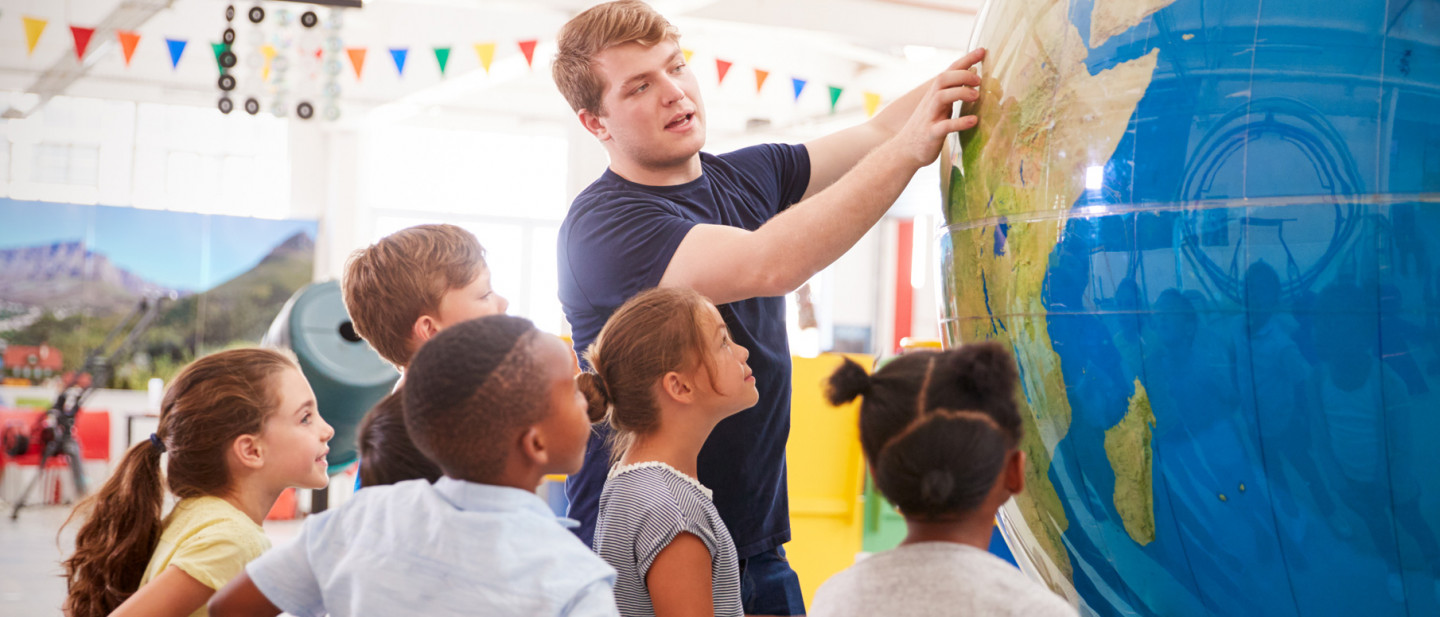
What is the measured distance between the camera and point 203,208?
40.4 feet

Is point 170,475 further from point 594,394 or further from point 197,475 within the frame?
point 594,394

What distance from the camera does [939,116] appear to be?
156cm

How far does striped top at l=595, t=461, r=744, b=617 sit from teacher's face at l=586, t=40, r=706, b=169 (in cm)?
56

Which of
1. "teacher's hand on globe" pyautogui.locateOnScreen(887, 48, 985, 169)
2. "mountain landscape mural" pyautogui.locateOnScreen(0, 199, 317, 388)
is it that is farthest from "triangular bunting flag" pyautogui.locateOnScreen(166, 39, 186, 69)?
"teacher's hand on globe" pyautogui.locateOnScreen(887, 48, 985, 169)

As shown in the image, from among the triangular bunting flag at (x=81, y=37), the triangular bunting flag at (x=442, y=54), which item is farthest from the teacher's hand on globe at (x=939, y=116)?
the triangular bunting flag at (x=81, y=37)

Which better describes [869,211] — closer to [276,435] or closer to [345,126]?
[276,435]

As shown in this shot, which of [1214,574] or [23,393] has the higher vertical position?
[1214,574]

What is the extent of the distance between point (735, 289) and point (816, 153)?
625mm

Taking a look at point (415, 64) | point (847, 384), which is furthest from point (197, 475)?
point (415, 64)

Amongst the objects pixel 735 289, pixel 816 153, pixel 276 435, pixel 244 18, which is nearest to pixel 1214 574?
pixel 735 289

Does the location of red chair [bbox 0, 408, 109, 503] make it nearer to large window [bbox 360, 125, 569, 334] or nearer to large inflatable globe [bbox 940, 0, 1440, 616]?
large window [bbox 360, 125, 569, 334]

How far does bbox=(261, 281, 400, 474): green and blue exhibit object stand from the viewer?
5.39 meters

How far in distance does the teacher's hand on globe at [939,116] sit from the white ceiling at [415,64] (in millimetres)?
6350

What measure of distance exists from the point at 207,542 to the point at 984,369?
1.13m
